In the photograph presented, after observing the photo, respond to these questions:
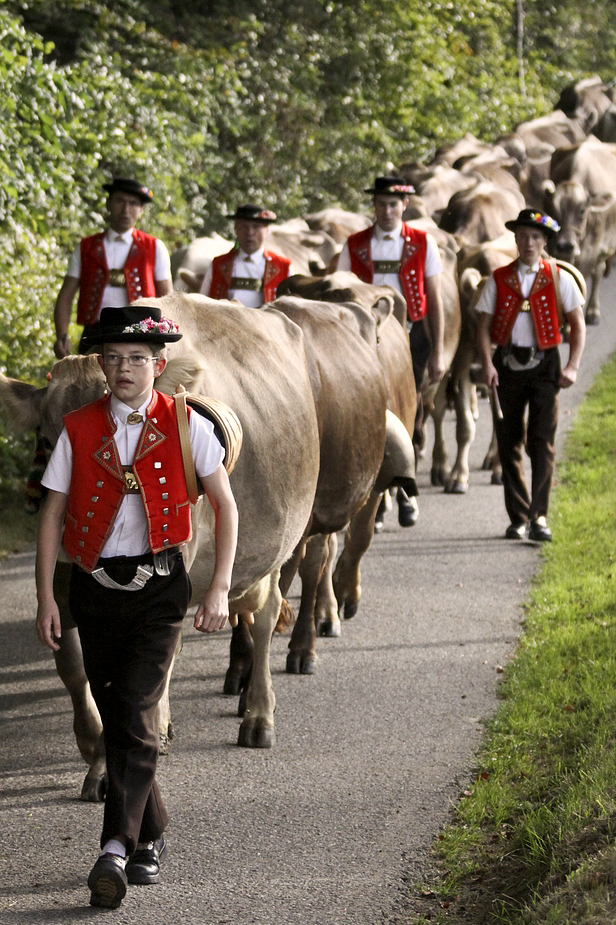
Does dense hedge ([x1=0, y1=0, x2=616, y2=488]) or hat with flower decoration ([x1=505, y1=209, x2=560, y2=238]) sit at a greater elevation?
dense hedge ([x1=0, y1=0, x2=616, y2=488])

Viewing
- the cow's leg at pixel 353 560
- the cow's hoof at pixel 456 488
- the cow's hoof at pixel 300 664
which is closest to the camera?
the cow's hoof at pixel 300 664

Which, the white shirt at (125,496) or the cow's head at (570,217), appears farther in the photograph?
the cow's head at (570,217)

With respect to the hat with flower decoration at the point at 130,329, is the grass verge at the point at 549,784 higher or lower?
lower

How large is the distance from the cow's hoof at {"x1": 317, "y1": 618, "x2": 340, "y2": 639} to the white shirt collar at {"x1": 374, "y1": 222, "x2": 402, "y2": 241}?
3.00 meters

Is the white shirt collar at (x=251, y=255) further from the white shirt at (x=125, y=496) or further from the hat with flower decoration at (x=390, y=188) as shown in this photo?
the white shirt at (x=125, y=496)

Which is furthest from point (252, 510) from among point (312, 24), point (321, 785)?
point (312, 24)

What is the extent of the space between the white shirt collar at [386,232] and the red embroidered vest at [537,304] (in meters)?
0.77

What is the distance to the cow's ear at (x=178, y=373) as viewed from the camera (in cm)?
444

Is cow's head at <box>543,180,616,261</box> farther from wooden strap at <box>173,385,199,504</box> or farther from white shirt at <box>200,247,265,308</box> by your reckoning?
wooden strap at <box>173,385,199,504</box>

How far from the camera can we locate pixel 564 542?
909 cm

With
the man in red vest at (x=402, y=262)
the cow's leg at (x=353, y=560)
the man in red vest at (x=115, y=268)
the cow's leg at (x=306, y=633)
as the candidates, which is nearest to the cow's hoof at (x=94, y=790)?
the cow's leg at (x=306, y=633)

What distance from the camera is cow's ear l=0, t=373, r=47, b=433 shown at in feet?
14.6

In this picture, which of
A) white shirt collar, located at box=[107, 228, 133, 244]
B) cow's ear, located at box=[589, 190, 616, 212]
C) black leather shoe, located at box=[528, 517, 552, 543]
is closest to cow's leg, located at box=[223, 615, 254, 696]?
white shirt collar, located at box=[107, 228, 133, 244]

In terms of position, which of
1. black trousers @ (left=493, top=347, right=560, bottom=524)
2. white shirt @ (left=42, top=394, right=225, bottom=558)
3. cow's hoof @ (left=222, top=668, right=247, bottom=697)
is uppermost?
white shirt @ (left=42, top=394, right=225, bottom=558)
